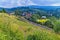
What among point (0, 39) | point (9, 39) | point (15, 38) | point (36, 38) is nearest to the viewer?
point (0, 39)

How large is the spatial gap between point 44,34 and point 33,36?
0.93 m

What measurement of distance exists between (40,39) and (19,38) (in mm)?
1585

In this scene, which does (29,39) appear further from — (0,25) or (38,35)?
(0,25)

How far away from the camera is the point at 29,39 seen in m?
18.2

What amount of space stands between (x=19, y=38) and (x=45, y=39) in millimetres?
1945

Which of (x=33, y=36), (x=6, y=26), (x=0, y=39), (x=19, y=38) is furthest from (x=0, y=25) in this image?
(x=0, y=39)

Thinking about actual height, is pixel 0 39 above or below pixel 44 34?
above

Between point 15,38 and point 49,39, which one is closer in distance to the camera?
point 15,38

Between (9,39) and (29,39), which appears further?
(29,39)

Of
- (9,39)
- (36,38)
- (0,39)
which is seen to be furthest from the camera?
(36,38)

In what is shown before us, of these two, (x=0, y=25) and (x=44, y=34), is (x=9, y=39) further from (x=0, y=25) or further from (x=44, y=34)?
(x=44, y=34)

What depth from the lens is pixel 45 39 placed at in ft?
58.2

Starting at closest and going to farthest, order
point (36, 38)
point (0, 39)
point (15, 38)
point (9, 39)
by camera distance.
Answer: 1. point (0, 39)
2. point (9, 39)
3. point (15, 38)
4. point (36, 38)

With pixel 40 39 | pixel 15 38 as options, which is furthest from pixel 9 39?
pixel 40 39
